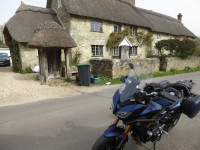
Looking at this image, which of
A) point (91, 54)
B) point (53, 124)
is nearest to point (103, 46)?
point (91, 54)

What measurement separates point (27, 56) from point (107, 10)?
10.8m

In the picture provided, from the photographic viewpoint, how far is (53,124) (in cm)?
361

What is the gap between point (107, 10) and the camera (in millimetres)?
16188

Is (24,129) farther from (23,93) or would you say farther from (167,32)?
(167,32)

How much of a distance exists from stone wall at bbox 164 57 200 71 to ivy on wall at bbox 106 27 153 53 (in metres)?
6.07

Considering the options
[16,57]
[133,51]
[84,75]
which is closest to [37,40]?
[84,75]

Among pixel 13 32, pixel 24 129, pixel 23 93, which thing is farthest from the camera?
pixel 13 32

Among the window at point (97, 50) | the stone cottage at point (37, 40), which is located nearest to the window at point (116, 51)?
the window at point (97, 50)

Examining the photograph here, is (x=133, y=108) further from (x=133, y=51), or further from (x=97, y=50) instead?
(x=133, y=51)

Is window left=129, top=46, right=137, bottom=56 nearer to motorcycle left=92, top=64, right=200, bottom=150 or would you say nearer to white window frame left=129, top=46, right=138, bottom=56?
white window frame left=129, top=46, right=138, bottom=56

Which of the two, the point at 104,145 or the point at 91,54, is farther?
the point at 91,54

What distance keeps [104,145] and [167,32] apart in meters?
25.1

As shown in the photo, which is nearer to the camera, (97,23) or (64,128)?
(64,128)

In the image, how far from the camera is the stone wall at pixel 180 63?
13264 millimetres
